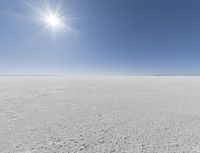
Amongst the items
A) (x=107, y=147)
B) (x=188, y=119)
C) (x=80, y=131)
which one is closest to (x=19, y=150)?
(x=80, y=131)

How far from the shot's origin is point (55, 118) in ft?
12.5

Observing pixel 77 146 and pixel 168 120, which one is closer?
pixel 77 146

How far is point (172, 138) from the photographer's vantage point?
261cm

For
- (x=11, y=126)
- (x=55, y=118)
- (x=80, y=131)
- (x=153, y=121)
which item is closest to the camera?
(x=80, y=131)

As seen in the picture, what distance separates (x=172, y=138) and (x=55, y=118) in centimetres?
308

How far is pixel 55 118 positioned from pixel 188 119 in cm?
392

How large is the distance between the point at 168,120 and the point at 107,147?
223 cm

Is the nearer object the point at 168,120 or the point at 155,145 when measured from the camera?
the point at 155,145

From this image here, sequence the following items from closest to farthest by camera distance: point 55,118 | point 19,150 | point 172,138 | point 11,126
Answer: point 19,150, point 172,138, point 11,126, point 55,118

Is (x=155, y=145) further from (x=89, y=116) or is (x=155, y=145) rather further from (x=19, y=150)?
(x=19, y=150)

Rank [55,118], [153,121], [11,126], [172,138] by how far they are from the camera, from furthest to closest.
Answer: [55,118]
[153,121]
[11,126]
[172,138]

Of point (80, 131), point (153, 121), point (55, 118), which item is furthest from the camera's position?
point (55, 118)

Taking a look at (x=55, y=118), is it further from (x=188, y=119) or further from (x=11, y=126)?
(x=188, y=119)

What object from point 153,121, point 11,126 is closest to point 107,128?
point 153,121
